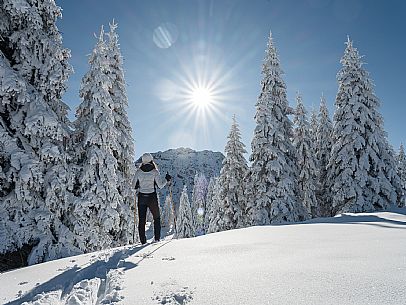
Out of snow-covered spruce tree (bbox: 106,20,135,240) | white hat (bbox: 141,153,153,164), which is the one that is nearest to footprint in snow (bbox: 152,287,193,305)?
white hat (bbox: 141,153,153,164)

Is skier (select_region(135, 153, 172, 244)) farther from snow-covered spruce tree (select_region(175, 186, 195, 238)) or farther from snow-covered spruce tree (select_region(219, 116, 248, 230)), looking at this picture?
snow-covered spruce tree (select_region(175, 186, 195, 238))

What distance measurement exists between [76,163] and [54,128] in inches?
130

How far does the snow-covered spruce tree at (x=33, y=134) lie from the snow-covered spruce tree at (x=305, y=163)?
62.9 feet

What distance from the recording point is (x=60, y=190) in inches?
364

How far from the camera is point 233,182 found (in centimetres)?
2292

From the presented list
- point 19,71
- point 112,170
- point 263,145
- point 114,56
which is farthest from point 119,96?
point 263,145

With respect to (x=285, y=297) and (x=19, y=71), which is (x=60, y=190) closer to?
(x=19, y=71)

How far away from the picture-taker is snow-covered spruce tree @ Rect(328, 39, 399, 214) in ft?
64.8

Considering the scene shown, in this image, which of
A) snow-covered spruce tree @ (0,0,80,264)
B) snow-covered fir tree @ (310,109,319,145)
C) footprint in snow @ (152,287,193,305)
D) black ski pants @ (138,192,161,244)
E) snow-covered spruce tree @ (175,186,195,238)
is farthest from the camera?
snow-covered spruce tree @ (175,186,195,238)

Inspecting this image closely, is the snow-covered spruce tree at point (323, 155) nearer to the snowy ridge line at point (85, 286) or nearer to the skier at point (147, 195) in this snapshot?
the skier at point (147, 195)

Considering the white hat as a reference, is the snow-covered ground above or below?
below

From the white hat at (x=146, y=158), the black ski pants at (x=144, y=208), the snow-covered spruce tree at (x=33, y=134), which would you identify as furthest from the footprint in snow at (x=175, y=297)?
the snow-covered spruce tree at (x=33, y=134)

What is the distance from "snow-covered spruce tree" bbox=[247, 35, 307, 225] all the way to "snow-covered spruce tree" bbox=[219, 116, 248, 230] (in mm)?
1302

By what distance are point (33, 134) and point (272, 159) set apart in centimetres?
1565
